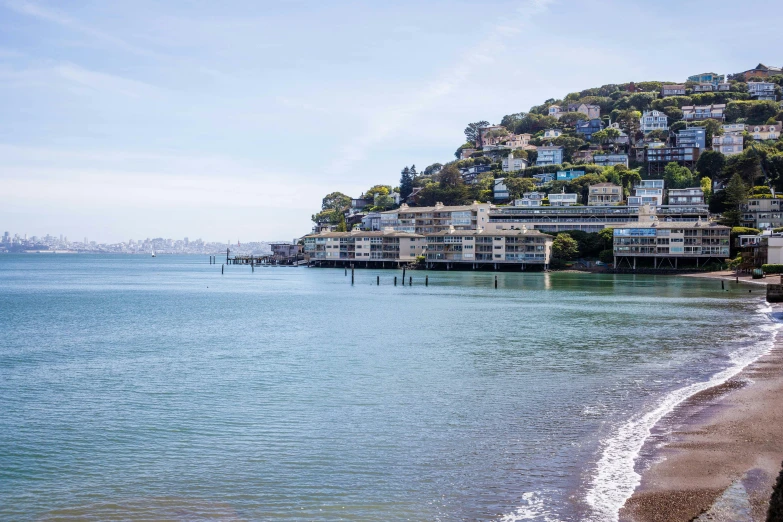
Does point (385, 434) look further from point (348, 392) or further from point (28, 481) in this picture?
point (28, 481)

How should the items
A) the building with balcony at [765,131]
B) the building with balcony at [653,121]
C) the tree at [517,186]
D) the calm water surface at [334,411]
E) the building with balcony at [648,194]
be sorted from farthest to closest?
the building with balcony at [653,121] → the building with balcony at [765,131] → the tree at [517,186] → the building with balcony at [648,194] → the calm water surface at [334,411]

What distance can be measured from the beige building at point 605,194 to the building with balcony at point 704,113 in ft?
193

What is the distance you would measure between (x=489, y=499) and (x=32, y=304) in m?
50.9

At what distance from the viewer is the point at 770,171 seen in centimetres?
12544

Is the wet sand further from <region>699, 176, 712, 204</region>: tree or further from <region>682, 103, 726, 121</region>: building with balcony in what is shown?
<region>682, 103, 726, 121</region>: building with balcony

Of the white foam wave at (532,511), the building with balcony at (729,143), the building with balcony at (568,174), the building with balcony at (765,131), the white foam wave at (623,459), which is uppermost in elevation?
the building with balcony at (765,131)

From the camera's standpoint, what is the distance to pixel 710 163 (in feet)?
443

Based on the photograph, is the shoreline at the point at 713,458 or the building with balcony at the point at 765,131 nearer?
the shoreline at the point at 713,458

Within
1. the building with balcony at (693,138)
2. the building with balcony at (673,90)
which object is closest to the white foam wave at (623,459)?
the building with balcony at (693,138)

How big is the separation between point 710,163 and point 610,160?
71.1 ft

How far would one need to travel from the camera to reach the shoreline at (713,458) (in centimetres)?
1109

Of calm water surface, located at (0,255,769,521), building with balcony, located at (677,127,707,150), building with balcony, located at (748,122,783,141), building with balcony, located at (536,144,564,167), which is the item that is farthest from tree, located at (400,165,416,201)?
calm water surface, located at (0,255,769,521)

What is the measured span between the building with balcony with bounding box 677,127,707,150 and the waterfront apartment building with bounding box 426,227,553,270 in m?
58.4

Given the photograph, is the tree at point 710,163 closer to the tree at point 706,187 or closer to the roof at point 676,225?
the tree at point 706,187
